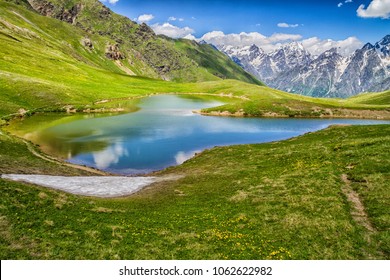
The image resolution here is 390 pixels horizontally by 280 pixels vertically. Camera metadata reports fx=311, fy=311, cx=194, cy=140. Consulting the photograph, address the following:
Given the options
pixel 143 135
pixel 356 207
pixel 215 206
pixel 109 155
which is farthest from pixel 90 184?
pixel 143 135

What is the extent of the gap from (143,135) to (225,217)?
6231 cm

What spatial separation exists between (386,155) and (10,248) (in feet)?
149

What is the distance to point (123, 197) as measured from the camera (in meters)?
39.8

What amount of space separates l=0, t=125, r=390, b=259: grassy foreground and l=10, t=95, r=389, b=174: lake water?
1960 cm

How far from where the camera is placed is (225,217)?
31.3 m

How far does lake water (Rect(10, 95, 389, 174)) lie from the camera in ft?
219

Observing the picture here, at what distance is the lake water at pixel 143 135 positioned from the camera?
66806 mm

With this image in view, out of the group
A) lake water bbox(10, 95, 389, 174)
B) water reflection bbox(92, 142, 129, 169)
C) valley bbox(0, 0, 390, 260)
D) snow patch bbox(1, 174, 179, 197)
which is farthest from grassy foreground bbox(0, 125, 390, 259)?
lake water bbox(10, 95, 389, 174)

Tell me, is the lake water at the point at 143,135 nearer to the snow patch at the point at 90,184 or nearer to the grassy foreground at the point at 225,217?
the snow patch at the point at 90,184

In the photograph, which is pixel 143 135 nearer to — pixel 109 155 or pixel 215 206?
pixel 109 155

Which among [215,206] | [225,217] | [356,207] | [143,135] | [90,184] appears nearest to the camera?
[225,217]

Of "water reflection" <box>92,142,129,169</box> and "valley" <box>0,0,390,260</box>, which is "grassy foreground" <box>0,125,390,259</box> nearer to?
"valley" <box>0,0,390,260</box>
